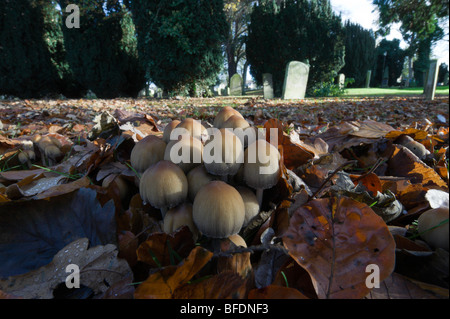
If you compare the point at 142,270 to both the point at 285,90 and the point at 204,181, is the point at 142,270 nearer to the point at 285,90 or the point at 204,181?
the point at 204,181

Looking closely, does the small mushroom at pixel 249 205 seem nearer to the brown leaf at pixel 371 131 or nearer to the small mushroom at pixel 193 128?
the small mushroom at pixel 193 128

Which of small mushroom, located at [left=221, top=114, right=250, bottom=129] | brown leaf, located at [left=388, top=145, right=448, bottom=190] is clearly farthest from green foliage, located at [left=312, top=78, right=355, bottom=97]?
small mushroom, located at [left=221, top=114, right=250, bottom=129]

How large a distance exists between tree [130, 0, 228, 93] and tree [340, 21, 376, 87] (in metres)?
14.6

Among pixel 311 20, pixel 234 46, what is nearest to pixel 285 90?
pixel 311 20

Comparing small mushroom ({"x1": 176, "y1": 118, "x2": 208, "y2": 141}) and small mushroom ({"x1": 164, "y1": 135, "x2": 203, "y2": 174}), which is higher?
small mushroom ({"x1": 176, "y1": 118, "x2": 208, "y2": 141})

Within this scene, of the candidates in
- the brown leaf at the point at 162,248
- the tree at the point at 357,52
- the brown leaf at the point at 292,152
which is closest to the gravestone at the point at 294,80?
the brown leaf at the point at 292,152

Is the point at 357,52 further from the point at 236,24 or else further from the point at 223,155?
the point at 223,155

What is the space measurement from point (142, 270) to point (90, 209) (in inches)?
11.1

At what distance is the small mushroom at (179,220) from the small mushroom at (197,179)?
60mm

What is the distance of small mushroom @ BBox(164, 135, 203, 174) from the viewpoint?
88 cm

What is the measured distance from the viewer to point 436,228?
26.1 inches

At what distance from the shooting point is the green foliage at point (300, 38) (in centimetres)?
1369

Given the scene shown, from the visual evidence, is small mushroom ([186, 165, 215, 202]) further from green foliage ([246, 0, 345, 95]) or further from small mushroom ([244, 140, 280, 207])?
green foliage ([246, 0, 345, 95])

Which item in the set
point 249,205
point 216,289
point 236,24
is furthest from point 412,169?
point 236,24
